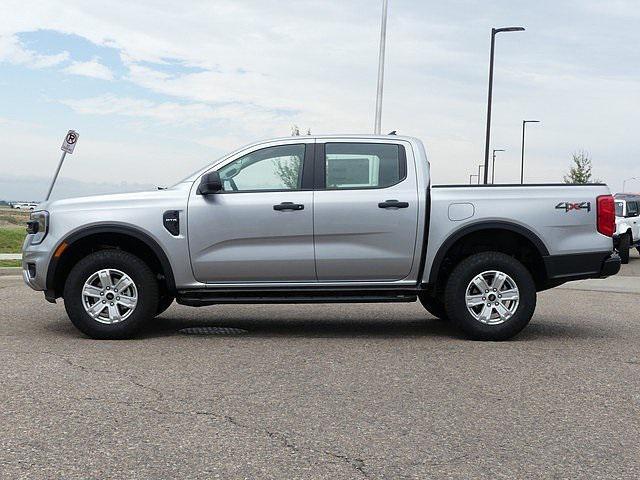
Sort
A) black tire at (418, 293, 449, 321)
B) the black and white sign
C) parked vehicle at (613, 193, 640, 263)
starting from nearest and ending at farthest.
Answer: black tire at (418, 293, 449, 321) → the black and white sign → parked vehicle at (613, 193, 640, 263)

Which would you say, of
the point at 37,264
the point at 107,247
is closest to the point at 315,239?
the point at 107,247

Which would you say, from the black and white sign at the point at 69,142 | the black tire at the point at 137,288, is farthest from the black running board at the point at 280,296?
the black and white sign at the point at 69,142

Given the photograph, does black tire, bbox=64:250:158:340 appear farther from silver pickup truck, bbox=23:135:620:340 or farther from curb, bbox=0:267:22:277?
curb, bbox=0:267:22:277

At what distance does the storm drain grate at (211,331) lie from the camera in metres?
8.43

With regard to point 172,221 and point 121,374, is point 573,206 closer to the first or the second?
point 172,221

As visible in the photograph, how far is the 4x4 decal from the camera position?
8047 millimetres

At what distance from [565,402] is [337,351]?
7.73 ft

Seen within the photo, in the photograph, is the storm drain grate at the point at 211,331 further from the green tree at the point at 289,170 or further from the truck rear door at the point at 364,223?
the green tree at the point at 289,170

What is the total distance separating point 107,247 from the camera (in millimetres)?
8273

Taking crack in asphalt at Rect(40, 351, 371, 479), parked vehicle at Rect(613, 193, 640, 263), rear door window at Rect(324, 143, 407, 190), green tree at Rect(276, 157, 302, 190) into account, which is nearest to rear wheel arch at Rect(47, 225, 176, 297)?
green tree at Rect(276, 157, 302, 190)

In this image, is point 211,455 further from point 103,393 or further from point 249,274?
point 249,274

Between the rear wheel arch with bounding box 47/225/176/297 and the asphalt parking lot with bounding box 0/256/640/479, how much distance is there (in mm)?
568

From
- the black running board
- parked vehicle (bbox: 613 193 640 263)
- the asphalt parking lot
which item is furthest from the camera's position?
parked vehicle (bbox: 613 193 640 263)

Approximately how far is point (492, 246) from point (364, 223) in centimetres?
139
